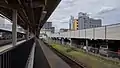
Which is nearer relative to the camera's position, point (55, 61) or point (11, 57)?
point (11, 57)

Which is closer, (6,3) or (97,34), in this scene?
(6,3)

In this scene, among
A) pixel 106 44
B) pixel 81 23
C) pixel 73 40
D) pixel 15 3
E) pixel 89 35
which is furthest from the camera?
pixel 81 23

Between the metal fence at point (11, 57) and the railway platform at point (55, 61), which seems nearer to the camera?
the metal fence at point (11, 57)

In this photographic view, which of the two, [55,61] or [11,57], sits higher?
[11,57]

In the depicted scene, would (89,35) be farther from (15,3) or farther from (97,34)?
(15,3)

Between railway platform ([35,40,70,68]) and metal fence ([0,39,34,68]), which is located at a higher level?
metal fence ([0,39,34,68])

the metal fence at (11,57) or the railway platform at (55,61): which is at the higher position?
the metal fence at (11,57)

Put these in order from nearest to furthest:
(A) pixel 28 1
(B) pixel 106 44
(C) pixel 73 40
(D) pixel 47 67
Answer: (A) pixel 28 1
(D) pixel 47 67
(B) pixel 106 44
(C) pixel 73 40

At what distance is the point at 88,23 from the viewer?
143125 mm

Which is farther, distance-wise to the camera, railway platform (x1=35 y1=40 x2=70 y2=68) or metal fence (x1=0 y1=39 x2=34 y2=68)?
railway platform (x1=35 y1=40 x2=70 y2=68)

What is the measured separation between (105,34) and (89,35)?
12.8 meters

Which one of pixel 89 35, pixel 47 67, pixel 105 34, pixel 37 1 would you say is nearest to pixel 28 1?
pixel 37 1

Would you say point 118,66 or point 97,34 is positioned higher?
point 97,34

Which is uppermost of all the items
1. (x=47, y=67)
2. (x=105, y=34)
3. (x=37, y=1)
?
(x=37, y=1)
